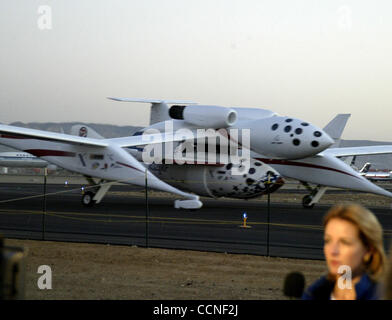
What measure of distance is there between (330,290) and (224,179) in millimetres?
22308

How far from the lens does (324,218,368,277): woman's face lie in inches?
133

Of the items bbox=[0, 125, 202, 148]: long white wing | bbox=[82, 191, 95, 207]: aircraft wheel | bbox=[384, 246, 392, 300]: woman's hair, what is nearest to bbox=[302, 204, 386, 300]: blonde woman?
bbox=[384, 246, 392, 300]: woman's hair

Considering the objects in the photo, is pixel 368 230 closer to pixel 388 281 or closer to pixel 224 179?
pixel 388 281

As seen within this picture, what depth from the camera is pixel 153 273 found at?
1231 centimetres

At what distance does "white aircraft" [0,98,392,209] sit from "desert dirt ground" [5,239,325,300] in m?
8.63

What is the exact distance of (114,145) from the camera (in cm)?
2594

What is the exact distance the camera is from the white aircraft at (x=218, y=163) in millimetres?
24891

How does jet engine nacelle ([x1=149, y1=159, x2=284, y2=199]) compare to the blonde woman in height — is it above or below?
above

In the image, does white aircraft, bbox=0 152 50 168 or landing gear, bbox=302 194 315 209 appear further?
white aircraft, bbox=0 152 50 168

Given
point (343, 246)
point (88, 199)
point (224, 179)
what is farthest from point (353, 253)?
point (88, 199)

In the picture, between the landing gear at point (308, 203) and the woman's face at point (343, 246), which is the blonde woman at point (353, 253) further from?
the landing gear at point (308, 203)

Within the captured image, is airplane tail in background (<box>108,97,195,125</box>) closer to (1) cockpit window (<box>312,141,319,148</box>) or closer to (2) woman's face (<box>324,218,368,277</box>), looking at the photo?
(1) cockpit window (<box>312,141,319,148</box>)

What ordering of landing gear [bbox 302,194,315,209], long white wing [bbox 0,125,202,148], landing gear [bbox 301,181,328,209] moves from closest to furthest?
long white wing [bbox 0,125,202,148], landing gear [bbox 301,181,328,209], landing gear [bbox 302,194,315,209]
